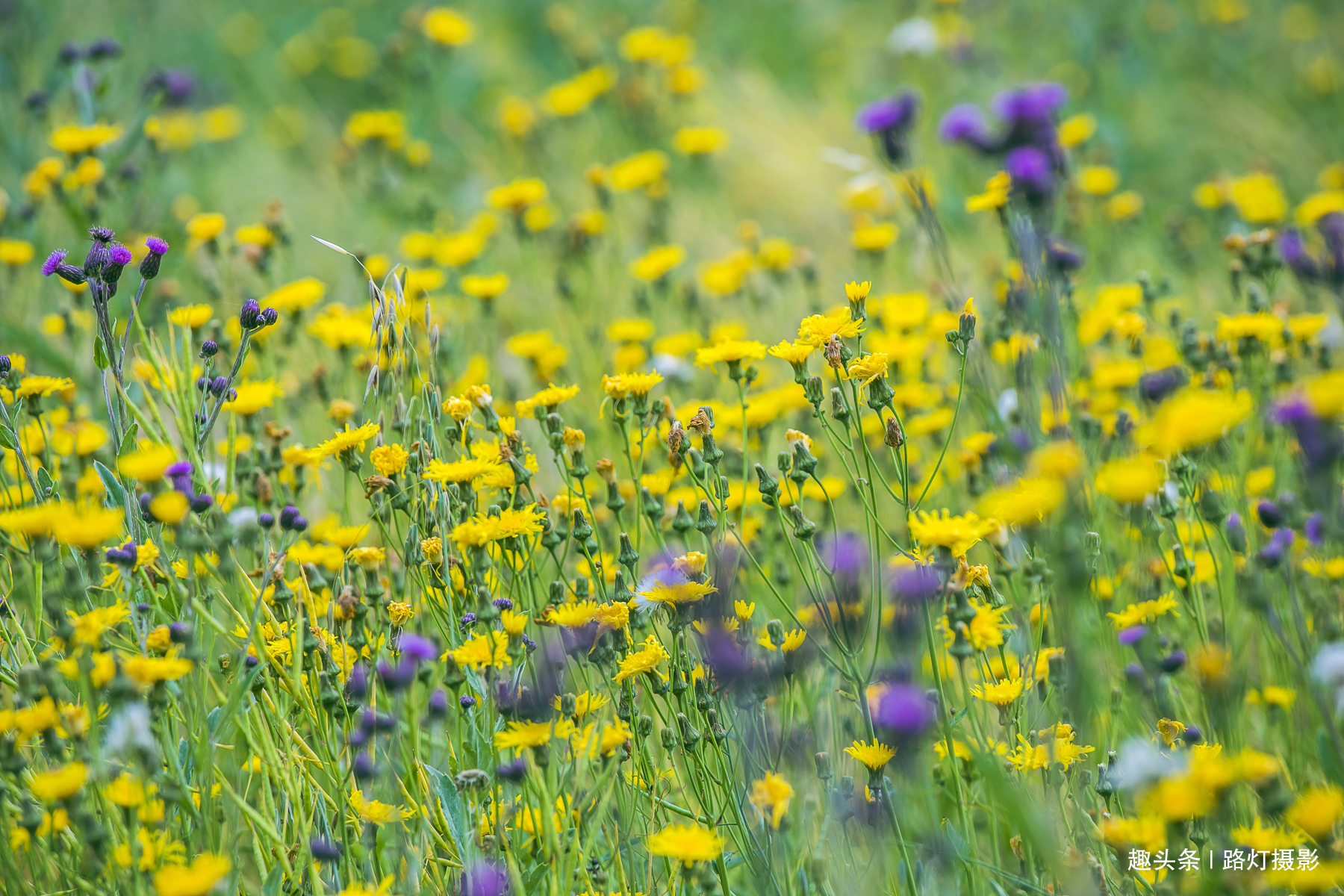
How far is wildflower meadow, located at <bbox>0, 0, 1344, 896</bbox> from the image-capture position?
1.32 metres

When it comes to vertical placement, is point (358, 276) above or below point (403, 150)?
below

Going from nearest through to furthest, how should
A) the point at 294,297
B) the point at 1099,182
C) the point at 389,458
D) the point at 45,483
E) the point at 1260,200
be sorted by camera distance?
the point at 389,458 → the point at 45,483 → the point at 294,297 → the point at 1260,200 → the point at 1099,182

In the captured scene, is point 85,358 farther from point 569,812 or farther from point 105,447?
point 569,812

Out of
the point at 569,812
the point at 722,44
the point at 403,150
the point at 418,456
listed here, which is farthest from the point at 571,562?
the point at 722,44

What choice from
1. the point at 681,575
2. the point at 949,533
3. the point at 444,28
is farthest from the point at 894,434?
the point at 444,28

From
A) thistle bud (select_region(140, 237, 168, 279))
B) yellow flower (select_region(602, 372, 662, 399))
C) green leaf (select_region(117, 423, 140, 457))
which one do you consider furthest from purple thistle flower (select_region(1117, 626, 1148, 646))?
thistle bud (select_region(140, 237, 168, 279))

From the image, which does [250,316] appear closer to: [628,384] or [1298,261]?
[628,384]

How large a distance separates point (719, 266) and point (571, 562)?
1054 millimetres

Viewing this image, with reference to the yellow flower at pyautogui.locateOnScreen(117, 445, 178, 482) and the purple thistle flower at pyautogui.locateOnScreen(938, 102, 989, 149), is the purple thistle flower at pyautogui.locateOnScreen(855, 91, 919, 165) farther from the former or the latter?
the yellow flower at pyautogui.locateOnScreen(117, 445, 178, 482)

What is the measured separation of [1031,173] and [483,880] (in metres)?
1.37

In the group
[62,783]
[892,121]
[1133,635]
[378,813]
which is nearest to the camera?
[62,783]

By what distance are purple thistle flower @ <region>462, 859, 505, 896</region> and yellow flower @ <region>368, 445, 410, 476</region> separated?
657 mm

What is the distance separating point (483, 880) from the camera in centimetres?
131

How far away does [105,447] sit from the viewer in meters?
2.43
